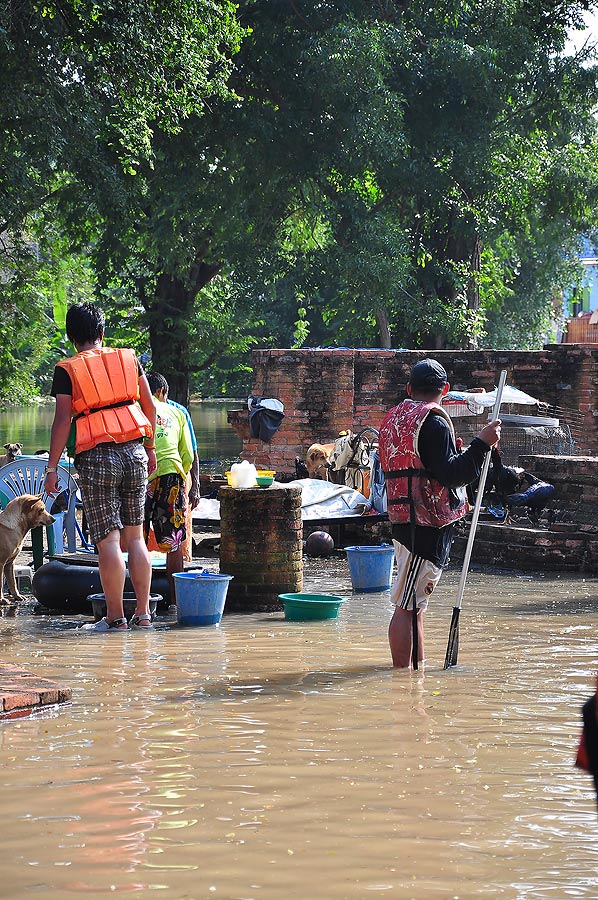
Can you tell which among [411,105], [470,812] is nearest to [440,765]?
[470,812]

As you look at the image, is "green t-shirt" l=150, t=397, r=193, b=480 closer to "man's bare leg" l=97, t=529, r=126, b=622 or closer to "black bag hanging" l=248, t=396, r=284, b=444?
"man's bare leg" l=97, t=529, r=126, b=622

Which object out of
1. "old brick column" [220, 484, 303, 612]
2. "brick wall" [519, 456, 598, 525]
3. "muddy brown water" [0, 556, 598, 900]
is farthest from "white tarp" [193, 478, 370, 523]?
"muddy brown water" [0, 556, 598, 900]

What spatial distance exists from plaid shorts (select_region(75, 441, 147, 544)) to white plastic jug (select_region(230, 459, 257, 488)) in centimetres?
154

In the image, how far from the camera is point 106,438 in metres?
7.57

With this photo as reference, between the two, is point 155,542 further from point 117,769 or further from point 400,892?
point 400,892

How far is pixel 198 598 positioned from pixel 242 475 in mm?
1249

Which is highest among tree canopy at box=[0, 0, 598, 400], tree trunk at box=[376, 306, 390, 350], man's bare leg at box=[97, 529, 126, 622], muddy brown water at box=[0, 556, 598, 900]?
tree canopy at box=[0, 0, 598, 400]

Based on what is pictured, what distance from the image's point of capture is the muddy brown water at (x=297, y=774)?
3504 mm

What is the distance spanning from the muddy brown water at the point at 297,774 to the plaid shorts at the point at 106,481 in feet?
2.28

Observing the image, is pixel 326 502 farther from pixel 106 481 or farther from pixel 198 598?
pixel 106 481

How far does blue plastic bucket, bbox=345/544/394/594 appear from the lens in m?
10.4

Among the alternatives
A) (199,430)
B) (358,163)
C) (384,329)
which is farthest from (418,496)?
(199,430)

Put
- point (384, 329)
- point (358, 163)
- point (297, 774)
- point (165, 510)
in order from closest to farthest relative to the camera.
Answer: point (297, 774) → point (165, 510) → point (358, 163) → point (384, 329)

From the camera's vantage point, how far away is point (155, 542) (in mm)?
8711
